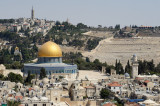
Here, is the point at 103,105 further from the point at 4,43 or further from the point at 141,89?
the point at 4,43

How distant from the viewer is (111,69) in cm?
4669

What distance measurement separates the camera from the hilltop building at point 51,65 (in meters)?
45.0

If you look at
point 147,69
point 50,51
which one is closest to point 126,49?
point 147,69

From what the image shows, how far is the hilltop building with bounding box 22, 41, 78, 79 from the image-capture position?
45031 millimetres

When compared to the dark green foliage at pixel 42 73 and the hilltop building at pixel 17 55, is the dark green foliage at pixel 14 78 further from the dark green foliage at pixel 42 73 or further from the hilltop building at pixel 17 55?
the hilltop building at pixel 17 55

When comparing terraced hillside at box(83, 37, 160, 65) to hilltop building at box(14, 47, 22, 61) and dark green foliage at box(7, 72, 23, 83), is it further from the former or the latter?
dark green foliage at box(7, 72, 23, 83)

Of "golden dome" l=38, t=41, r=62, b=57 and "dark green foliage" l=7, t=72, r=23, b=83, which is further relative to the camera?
"golden dome" l=38, t=41, r=62, b=57

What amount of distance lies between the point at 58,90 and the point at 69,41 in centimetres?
5054

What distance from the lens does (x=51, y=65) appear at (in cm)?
4578

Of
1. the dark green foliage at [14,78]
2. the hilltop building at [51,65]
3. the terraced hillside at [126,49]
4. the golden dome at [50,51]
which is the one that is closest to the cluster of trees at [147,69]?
the hilltop building at [51,65]

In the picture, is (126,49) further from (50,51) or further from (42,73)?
(42,73)

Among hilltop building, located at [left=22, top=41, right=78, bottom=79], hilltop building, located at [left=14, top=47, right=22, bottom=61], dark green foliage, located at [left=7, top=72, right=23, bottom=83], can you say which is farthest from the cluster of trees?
hilltop building, located at [left=14, top=47, right=22, bottom=61]

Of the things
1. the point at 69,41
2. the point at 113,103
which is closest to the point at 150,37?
the point at 69,41

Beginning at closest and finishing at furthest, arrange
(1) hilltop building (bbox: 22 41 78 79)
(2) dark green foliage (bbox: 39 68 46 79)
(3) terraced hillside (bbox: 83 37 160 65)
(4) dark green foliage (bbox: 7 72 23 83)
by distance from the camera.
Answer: (4) dark green foliage (bbox: 7 72 23 83), (2) dark green foliage (bbox: 39 68 46 79), (1) hilltop building (bbox: 22 41 78 79), (3) terraced hillside (bbox: 83 37 160 65)
